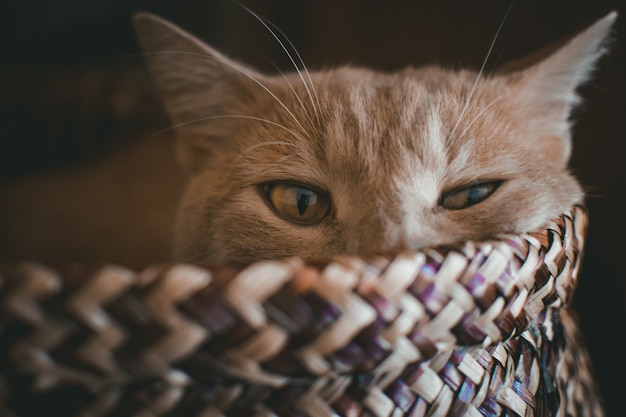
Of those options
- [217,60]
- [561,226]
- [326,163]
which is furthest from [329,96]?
[561,226]

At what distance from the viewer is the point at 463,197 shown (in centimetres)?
91

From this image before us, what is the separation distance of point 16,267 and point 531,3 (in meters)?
1.74

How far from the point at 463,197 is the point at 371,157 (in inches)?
7.8

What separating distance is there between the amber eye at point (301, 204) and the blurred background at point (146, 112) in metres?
0.44

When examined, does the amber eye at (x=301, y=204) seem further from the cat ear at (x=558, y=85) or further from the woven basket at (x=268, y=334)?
the cat ear at (x=558, y=85)

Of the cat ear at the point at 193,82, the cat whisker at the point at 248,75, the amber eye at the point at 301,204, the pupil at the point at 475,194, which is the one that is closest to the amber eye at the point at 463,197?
the pupil at the point at 475,194

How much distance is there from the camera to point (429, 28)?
198 cm

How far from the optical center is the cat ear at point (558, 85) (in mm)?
964

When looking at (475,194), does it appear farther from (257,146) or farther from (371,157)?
(257,146)

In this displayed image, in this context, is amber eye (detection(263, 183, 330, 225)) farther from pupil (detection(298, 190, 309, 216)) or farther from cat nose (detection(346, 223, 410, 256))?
cat nose (detection(346, 223, 410, 256))

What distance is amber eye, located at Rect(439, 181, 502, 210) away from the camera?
908 mm

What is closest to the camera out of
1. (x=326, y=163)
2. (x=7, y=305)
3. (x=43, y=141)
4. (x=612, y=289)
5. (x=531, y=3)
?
(x=7, y=305)

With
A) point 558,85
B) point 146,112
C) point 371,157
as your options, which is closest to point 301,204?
point 371,157

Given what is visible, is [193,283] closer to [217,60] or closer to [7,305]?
[7,305]
